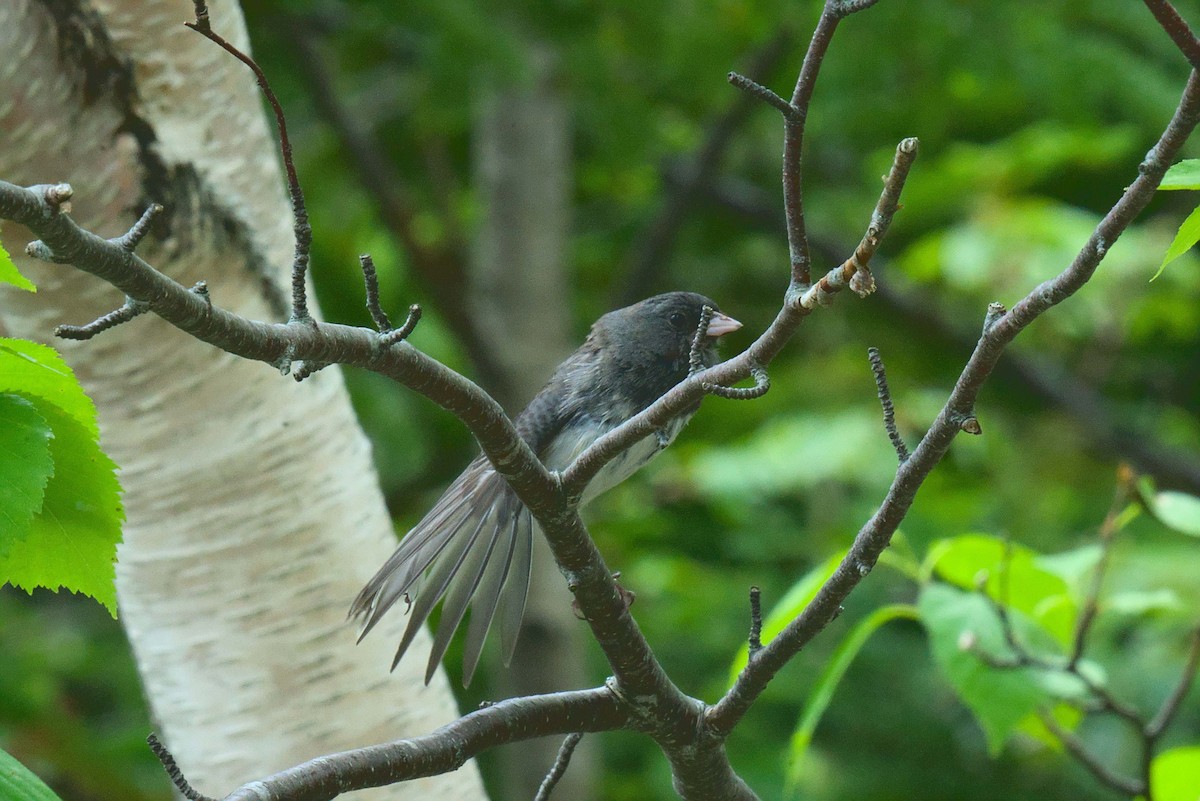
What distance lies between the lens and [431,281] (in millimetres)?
4258

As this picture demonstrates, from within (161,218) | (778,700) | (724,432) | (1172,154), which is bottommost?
(778,700)

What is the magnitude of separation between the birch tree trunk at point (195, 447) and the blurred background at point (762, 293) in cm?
133

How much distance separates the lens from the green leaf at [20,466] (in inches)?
45.4

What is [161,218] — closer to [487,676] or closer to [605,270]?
[487,676]

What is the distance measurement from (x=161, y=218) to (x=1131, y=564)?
153 inches

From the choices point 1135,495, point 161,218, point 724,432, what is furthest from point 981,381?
point 724,432

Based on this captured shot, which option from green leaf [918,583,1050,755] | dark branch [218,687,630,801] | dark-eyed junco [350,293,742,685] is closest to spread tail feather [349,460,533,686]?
dark-eyed junco [350,293,742,685]

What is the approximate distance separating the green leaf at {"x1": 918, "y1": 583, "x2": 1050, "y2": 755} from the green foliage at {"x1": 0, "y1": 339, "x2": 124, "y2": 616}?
1269mm

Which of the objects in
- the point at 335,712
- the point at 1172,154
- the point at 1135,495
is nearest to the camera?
the point at 1172,154

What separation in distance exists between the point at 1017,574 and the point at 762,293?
11.9 ft

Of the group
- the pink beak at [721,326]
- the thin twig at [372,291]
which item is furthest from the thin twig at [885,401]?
the pink beak at [721,326]

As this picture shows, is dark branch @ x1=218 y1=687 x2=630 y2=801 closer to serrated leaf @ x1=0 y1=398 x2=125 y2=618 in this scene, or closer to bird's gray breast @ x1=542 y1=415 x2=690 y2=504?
serrated leaf @ x1=0 y1=398 x2=125 y2=618

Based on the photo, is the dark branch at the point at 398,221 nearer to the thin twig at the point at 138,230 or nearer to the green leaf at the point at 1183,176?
the thin twig at the point at 138,230

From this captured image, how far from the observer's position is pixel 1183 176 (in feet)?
3.52
